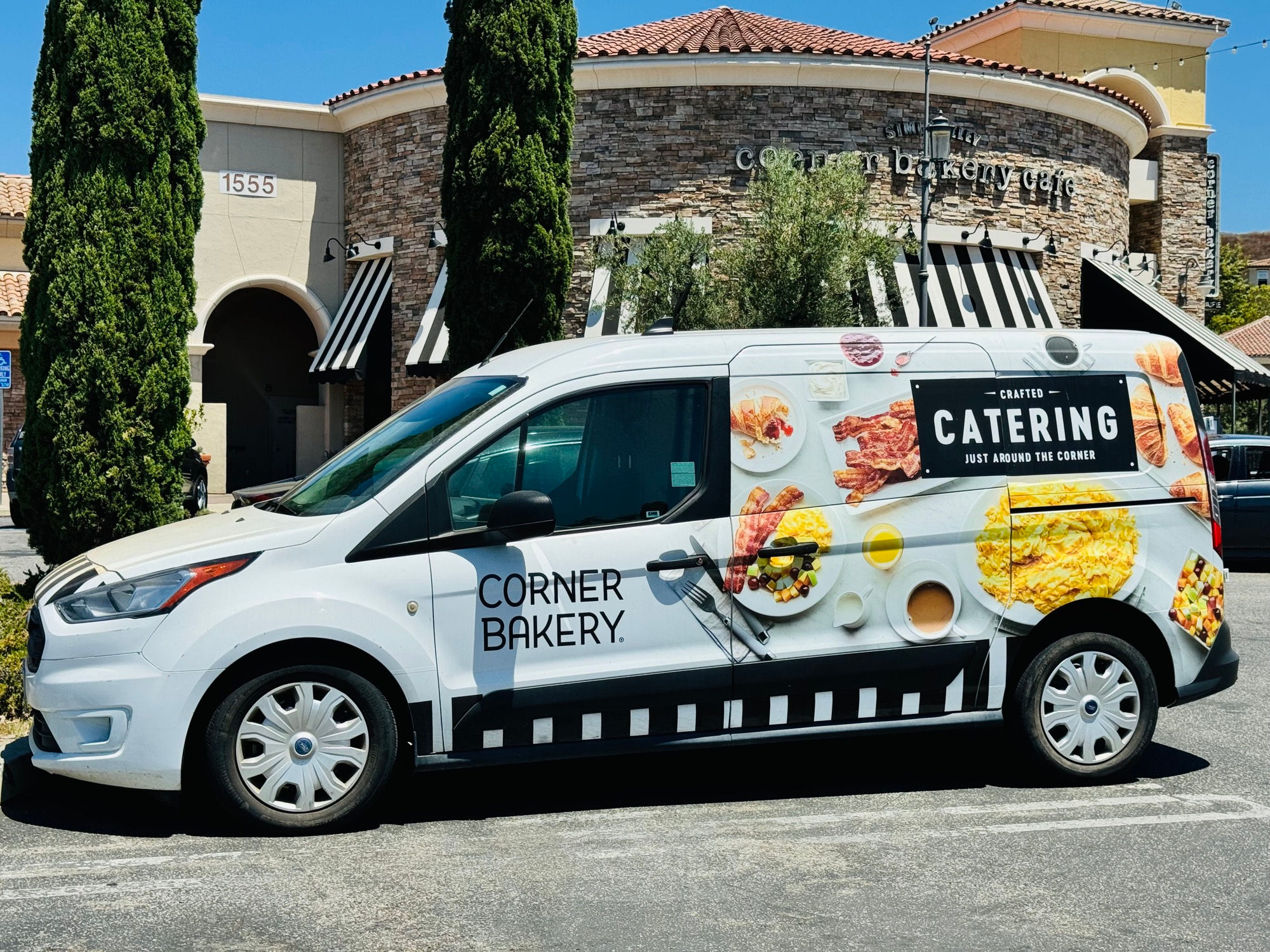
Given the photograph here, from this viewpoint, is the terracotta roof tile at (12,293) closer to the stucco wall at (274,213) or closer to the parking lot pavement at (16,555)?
the stucco wall at (274,213)

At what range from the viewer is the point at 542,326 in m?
16.2

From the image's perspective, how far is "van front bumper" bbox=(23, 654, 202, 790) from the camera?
502 centimetres

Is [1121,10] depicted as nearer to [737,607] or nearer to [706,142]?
[706,142]

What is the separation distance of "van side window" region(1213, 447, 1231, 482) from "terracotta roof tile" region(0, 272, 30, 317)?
73.0 ft

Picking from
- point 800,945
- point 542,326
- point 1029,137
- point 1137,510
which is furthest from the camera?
point 1029,137

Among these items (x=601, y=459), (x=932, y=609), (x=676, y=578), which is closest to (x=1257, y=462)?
(x=932, y=609)

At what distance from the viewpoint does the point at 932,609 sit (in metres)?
5.88

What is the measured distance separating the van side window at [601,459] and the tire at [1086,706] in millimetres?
1895

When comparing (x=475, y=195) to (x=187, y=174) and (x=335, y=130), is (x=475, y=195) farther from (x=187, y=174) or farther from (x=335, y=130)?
(x=335, y=130)

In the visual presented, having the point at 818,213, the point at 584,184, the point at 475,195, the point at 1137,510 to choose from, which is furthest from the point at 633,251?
the point at 1137,510

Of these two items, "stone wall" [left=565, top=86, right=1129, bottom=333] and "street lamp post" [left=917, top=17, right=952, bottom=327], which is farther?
"stone wall" [left=565, top=86, right=1129, bottom=333]

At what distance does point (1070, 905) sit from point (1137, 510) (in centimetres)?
225

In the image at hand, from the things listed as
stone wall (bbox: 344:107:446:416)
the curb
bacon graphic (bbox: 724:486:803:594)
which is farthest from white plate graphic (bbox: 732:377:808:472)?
stone wall (bbox: 344:107:446:416)

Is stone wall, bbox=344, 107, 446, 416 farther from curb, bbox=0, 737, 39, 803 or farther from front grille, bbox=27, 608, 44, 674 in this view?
front grille, bbox=27, 608, 44, 674
